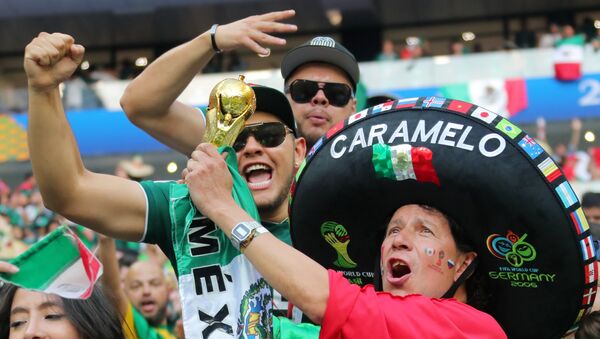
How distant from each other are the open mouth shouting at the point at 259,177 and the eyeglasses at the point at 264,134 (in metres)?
0.09

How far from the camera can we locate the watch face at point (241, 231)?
2635 millimetres

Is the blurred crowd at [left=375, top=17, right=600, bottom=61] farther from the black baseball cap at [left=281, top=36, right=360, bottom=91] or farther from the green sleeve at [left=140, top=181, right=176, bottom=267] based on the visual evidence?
the green sleeve at [left=140, top=181, right=176, bottom=267]

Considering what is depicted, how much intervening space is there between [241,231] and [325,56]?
1.90 metres

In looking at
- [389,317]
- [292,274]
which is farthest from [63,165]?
[389,317]

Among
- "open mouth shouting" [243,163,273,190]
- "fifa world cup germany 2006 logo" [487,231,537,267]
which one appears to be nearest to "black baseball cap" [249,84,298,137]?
"open mouth shouting" [243,163,273,190]

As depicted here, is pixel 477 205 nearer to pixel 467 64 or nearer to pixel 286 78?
pixel 286 78

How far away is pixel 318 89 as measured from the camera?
14.4 ft

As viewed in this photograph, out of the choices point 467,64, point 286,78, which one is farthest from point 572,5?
point 286,78

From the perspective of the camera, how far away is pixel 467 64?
55.8 ft

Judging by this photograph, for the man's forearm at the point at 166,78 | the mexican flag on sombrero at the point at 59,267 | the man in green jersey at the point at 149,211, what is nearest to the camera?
the man in green jersey at the point at 149,211

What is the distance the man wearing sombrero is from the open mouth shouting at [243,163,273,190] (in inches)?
17.8

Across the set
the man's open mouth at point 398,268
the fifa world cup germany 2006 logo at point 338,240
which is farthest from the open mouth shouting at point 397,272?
the fifa world cup germany 2006 logo at point 338,240

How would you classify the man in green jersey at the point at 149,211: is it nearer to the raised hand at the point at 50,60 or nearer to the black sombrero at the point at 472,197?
the raised hand at the point at 50,60

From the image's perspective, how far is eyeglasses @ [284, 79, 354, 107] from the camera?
4375 millimetres
